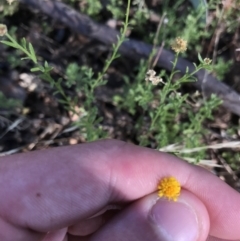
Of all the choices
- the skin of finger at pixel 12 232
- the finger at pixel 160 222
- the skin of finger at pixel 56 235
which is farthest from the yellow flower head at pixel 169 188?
the skin of finger at pixel 12 232

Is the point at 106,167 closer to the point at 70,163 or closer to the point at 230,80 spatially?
the point at 70,163

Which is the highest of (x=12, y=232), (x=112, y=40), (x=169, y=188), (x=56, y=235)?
(x=112, y=40)

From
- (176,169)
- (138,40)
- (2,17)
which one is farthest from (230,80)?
(2,17)

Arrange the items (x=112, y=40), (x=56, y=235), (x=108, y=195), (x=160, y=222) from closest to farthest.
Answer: (x=160, y=222), (x=108, y=195), (x=56, y=235), (x=112, y=40)

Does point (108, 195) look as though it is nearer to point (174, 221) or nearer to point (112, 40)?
point (174, 221)

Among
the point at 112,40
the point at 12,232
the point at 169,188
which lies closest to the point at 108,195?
the point at 169,188

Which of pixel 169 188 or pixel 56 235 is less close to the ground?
pixel 169 188
